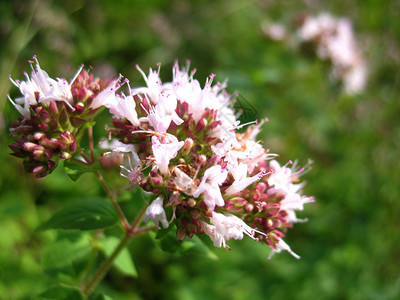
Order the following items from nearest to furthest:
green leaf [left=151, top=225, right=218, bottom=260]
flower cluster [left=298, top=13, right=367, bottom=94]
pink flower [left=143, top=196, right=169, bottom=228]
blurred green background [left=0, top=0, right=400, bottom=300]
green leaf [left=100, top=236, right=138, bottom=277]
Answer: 1. pink flower [left=143, top=196, right=169, bottom=228]
2. green leaf [left=151, top=225, right=218, bottom=260]
3. green leaf [left=100, top=236, right=138, bottom=277]
4. blurred green background [left=0, top=0, right=400, bottom=300]
5. flower cluster [left=298, top=13, right=367, bottom=94]

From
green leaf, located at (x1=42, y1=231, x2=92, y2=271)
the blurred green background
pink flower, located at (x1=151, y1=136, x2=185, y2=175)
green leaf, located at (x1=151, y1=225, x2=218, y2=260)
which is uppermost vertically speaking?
the blurred green background

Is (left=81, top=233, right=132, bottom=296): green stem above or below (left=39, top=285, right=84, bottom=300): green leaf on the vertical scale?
above

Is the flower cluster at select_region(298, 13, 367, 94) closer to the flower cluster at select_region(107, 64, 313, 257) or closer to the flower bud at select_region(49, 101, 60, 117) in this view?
the flower cluster at select_region(107, 64, 313, 257)

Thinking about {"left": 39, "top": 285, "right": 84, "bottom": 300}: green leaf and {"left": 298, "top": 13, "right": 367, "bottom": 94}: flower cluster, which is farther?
{"left": 298, "top": 13, "right": 367, "bottom": 94}: flower cluster

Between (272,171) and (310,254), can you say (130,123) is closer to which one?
(272,171)

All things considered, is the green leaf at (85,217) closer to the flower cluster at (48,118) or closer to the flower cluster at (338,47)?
the flower cluster at (48,118)

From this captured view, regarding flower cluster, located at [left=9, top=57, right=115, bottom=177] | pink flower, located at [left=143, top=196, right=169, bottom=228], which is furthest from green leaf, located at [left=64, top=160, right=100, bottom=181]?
pink flower, located at [left=143, top=196, right=169, bottom=228]

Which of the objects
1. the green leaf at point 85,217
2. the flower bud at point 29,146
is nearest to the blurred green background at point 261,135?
the green leaf at point 85,217

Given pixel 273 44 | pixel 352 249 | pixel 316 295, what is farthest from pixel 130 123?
pixel 273 44
